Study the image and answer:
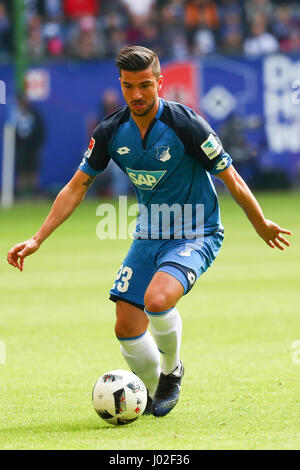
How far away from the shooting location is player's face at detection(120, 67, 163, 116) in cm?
571

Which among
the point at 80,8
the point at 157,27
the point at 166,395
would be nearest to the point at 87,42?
the point at 157,27

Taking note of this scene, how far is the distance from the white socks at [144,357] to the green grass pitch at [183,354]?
0.78 ft

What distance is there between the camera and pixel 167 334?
5.77 m

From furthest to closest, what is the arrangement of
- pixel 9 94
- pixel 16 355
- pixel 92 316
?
pixel 9 94
pixel 92 316
pixel 16 355

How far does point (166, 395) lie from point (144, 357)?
313 mm

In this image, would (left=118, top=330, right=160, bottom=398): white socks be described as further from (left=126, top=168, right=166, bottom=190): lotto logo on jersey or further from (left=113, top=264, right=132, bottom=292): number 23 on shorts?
(left=126, top=168, right=166, bottom=190): lotto logo on jersey

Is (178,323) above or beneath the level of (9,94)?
above

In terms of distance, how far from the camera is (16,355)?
7.91 meters

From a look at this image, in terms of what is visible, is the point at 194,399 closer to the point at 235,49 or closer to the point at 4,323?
the point at 4,323

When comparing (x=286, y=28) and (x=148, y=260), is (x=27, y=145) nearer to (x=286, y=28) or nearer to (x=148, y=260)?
(x=286, y=28)

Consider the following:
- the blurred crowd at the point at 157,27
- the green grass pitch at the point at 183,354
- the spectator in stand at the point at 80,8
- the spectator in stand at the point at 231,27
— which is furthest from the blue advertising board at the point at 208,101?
the green grass pitch at the point at 183,354

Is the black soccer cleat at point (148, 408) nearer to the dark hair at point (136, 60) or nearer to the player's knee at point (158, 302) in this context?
the player's knee at point (158, 302)
